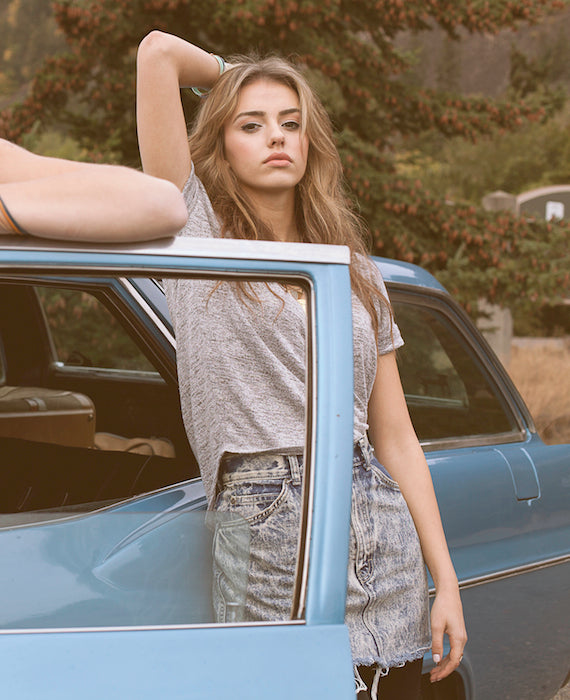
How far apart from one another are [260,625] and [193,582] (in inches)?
5.9

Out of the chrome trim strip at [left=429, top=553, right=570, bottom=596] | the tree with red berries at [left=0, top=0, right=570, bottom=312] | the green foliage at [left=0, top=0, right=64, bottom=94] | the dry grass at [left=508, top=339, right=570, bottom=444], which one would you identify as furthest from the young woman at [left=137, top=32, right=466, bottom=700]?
the green foliage at [left=0, top=0, right=64, bottom=94]

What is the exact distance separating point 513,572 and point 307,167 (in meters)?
1.45

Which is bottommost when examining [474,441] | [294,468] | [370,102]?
[294,468]

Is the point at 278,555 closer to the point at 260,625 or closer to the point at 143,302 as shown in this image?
the point at 260,625

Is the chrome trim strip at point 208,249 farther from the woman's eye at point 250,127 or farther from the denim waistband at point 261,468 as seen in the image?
the woman's eye at point 250,127

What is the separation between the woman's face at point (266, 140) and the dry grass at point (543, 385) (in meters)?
2.89

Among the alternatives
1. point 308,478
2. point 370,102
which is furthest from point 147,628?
point 370,102

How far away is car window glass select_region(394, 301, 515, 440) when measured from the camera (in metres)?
2.79

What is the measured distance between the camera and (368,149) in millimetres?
7273

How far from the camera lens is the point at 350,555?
151 cm

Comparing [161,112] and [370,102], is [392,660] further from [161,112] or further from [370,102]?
[370,102]

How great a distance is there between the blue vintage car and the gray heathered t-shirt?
151 mm

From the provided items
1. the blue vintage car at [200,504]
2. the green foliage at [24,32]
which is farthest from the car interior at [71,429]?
the green foliage at [24,32]

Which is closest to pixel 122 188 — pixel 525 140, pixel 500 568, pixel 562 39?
pixel 500 568
